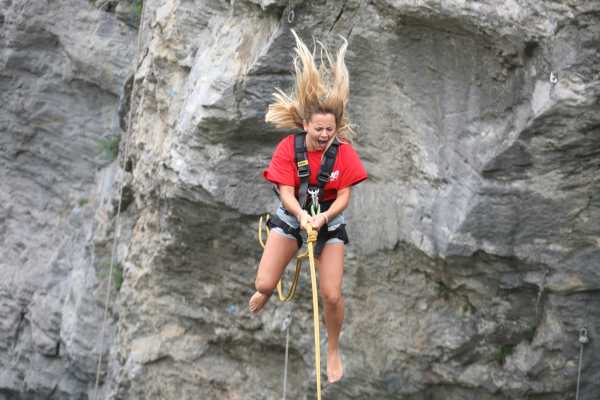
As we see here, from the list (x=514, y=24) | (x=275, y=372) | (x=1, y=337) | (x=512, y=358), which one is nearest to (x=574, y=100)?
(x=514, y=24)

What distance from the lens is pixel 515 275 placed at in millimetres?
7594

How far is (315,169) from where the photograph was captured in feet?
19.8

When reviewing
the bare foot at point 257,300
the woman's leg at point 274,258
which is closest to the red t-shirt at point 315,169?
the woman's leg at point 274,258

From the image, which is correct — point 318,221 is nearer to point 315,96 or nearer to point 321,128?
point 321,128

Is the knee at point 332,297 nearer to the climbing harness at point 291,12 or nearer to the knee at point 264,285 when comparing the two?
the knee at point 264,285

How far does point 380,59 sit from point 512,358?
260 cm

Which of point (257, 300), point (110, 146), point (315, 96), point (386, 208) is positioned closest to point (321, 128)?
point (315, 96)

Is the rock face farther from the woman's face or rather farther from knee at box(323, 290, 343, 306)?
knee at box(323, 290, 343, 306)

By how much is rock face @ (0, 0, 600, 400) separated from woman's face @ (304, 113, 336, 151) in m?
1.55

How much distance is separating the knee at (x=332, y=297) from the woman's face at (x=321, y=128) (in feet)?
2.97

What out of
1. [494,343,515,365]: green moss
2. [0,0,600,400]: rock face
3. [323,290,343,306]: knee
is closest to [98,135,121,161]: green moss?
[0,0,600,400]: rock face

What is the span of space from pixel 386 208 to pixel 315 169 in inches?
77.3

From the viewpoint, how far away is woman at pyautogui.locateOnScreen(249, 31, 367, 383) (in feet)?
19.6

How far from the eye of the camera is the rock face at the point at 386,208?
708cm
